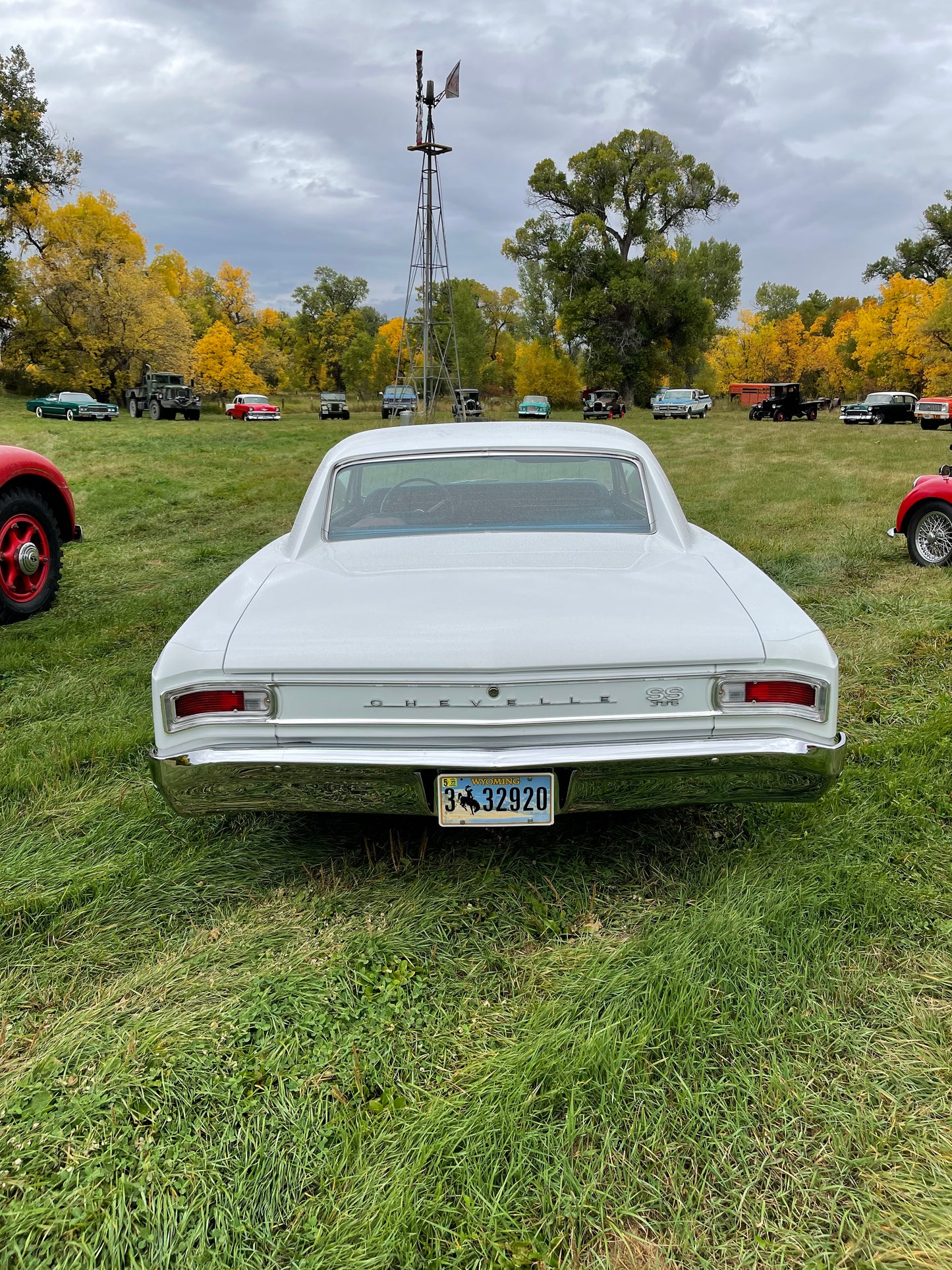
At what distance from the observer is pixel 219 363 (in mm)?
49625

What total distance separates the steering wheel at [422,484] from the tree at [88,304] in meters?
43.2

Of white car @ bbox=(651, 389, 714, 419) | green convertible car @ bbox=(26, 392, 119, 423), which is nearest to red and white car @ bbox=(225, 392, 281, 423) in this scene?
green convertible car @ bbox=(26, 392, 119, 423)

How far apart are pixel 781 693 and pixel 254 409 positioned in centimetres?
3768

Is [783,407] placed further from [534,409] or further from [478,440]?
[478,440]

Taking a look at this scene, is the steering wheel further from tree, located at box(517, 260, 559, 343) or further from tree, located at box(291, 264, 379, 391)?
tree, located at box(291, 264, 379, 391)

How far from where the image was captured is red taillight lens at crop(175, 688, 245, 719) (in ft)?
7.97

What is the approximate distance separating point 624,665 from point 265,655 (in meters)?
0.98

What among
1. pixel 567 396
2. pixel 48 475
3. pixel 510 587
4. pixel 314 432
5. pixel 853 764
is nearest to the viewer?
pixel 510 587

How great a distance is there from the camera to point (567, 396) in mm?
66312

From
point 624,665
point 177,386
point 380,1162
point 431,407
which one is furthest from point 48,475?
point 177,386

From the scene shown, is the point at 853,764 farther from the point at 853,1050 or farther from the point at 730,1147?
the point at 730,1147

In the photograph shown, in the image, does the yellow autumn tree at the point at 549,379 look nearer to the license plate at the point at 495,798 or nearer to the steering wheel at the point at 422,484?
the steering wheel at the point at 422,484

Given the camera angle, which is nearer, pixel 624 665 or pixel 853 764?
pixel 624 665

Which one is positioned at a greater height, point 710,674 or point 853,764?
point 710,674
